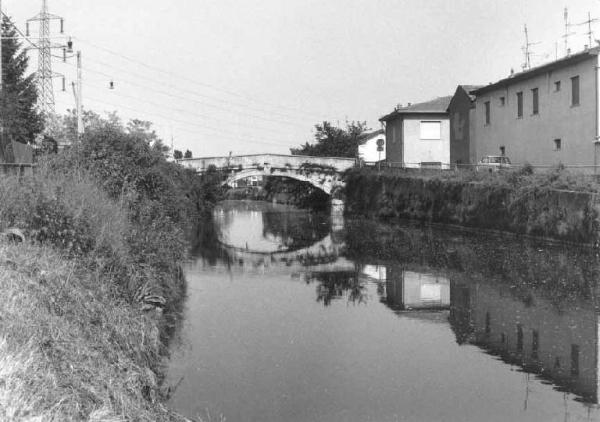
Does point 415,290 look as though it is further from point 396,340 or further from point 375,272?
point 396,340

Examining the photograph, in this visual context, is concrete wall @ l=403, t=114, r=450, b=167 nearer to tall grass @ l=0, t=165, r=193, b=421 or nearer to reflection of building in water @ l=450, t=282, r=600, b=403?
reflection of building in water @ l=450, t=282, r=600, b=403

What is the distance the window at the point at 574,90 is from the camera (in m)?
34.4

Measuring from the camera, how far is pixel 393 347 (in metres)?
12.7

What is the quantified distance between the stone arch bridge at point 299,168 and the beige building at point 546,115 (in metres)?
19.0

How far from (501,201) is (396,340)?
857 inches

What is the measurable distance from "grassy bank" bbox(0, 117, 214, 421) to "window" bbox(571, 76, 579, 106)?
2231 centimetres

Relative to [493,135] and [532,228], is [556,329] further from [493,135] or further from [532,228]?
[493,135]

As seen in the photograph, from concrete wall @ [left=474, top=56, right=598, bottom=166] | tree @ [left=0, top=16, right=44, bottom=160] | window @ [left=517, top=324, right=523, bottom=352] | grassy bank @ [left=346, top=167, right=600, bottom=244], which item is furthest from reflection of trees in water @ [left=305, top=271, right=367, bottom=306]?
A: tree @ [left=0, top=16, right=44, bottom=160]

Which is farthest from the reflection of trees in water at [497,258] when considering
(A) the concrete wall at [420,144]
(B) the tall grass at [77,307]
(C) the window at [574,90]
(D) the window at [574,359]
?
(A) the concrete wall at [420,144]

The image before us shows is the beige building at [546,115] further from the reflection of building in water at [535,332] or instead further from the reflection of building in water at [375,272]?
the reflection of building in water at [535,332]

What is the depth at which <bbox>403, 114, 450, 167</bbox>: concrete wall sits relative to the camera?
58.4 m

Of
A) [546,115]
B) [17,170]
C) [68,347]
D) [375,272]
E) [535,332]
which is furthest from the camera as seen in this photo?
[546,115]

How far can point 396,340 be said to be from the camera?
1327cm

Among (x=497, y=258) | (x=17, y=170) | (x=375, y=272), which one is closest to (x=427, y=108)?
(x=497, y=258)
